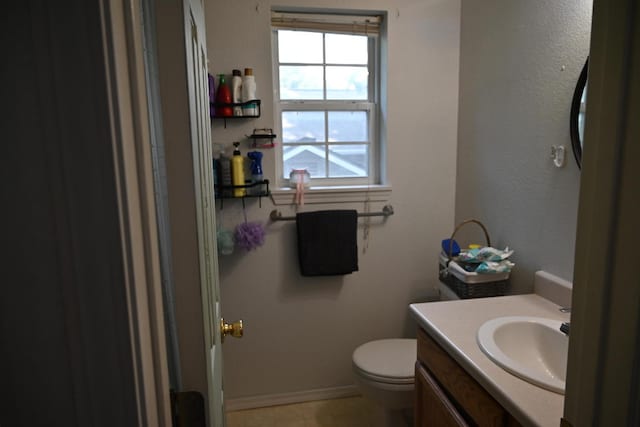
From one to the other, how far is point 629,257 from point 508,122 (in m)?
1.52

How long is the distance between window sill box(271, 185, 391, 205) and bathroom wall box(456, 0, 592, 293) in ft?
1.59

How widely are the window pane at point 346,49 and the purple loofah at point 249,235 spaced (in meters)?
1.00

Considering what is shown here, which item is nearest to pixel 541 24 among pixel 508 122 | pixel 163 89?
pixel 508 122

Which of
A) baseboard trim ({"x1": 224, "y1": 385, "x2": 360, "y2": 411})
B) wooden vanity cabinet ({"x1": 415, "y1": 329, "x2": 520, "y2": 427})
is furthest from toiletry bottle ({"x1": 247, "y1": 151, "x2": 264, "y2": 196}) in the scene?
baseboard trim ({"x1": 224, "y1": 385, "x2": 360, "y2": 411})

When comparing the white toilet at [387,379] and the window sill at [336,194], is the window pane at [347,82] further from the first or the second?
the white toilet at [387,379]

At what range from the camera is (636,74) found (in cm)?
46

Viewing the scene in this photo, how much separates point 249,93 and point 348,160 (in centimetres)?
68

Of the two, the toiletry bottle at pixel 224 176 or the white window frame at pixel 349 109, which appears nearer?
the toiletry bottle at pixel 224 176

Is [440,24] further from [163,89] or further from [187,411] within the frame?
[187,411]

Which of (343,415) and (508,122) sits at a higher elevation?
(508,122)

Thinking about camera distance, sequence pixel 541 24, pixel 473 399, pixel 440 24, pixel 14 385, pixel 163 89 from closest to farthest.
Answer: pixel 14 385 < pixel 163 89 < pixel 473 399 < pixel 541 24 < pixel 440 24

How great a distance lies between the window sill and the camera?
84.8 inches

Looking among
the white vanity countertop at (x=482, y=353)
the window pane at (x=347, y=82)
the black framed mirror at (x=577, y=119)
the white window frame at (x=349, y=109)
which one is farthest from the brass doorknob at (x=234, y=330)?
the window pane at (x=347, y=82)

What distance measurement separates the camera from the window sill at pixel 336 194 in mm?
2154
